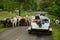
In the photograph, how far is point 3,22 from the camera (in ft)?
108

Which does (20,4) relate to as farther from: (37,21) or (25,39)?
(25,39)

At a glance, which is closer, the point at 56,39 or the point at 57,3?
the point at 56,39

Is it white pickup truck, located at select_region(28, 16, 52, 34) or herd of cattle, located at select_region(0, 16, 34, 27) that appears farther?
herd of cattle, located at select_region(0, 16, 34, 27)

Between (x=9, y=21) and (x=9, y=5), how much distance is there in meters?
20.7

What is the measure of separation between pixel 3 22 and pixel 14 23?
4.93ft

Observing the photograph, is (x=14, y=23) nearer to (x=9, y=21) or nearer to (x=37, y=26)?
(x=9, y=21)

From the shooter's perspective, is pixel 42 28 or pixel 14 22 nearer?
pixel 42 28

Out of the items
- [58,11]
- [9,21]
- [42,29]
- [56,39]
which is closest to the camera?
[56,39]

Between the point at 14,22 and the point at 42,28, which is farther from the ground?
the point at 14,22

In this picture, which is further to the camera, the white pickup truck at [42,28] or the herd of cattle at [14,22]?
the herd of cattle at [14,22]

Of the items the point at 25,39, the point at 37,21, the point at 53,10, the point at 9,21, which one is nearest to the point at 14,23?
the point at 9,21

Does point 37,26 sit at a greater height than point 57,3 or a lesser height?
lesser

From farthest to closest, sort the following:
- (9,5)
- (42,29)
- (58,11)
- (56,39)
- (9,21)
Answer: (9,5), (9,21), (58,11), (42,29), (56,39)

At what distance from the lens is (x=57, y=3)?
30156 mm
